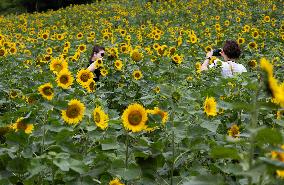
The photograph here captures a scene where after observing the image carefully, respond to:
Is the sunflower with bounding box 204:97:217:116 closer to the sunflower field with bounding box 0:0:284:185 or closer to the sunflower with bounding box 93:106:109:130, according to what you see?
the sunflower field with bounding box 0:0:284:185

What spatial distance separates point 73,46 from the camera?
876cm

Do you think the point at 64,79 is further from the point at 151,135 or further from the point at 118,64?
the point at 118,64

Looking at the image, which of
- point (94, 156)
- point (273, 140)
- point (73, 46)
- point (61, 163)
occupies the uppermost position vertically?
point (273, 140)

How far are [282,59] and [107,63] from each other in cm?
251

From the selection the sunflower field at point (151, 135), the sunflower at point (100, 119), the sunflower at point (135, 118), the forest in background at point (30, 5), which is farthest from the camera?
the forest in background at point (30, 5)

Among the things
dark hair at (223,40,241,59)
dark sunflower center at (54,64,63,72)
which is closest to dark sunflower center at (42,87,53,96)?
dark sunflower center at (54,64,63,72)

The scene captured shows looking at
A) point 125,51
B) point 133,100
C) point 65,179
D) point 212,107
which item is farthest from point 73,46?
point 65,179

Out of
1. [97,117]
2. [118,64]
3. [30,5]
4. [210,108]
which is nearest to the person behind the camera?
[97,117]

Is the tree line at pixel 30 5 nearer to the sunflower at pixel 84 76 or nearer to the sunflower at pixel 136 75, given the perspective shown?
the sunflower at pixel 136 75

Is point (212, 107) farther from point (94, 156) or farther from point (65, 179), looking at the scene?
point (65, 179)

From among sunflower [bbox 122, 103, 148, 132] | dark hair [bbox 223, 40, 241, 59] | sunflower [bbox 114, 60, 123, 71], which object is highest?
sunflower [bbox 122, 103, 148, 132]

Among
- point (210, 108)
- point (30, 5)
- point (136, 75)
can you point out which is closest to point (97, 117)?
point (210, 108)

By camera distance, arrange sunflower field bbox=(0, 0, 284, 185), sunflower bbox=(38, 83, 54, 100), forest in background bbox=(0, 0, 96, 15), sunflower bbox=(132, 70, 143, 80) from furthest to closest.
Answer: forest in background bbox=(0, 0, 96, 15), sunflower bbox=(132, 70, 143, 80), sunflower bbox=(38, 83, 54, 100), sunflower field bbox=(0, 0, 284, 185)

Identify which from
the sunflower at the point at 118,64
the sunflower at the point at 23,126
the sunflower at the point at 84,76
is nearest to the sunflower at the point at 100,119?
the sunflower at the point at 23,126
